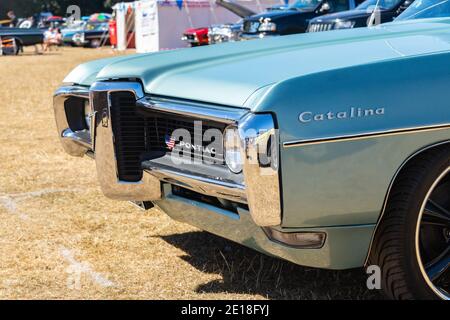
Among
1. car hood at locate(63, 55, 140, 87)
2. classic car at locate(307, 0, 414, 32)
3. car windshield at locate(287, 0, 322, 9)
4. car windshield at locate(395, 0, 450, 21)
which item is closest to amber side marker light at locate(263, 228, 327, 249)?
car hood at locate(63, 55, 140, 87)

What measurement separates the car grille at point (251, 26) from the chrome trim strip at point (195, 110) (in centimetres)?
1063

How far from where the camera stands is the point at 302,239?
2779 mm

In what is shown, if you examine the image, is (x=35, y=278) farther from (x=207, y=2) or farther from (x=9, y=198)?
(x=207, y=2)

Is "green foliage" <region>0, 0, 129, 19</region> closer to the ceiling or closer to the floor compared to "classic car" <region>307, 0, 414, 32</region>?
closer to the floor

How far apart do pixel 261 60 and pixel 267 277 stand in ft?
3.60

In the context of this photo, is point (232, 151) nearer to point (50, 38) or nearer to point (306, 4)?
point (306, 4)

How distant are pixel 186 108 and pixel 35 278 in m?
1.27

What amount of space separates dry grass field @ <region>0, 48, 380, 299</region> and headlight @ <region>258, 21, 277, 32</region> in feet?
25.4

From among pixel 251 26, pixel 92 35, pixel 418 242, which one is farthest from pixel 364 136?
pixel 92 35

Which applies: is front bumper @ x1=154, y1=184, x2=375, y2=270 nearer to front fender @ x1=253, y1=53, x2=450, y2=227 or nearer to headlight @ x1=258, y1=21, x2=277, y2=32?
front fender @ x1=253, y1=53, x2=450, y2=227

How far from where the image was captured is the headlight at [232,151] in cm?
285

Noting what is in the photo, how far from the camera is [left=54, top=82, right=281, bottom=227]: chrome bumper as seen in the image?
2.62 metres

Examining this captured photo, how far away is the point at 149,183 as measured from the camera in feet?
10.6

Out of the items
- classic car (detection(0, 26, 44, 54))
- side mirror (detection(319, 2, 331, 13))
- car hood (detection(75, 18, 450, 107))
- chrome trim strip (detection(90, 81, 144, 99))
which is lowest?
classic car (detection(0, 26, 44, 54))
